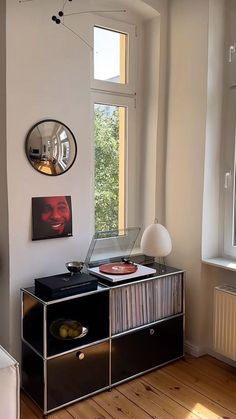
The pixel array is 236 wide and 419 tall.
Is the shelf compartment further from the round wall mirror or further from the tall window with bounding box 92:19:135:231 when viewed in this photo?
the round wall mirror

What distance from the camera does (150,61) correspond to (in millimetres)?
2973

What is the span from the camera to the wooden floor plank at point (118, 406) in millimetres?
2158

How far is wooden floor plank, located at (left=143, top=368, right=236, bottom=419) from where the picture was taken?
220cm

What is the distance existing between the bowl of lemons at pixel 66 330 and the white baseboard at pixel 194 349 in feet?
3.00

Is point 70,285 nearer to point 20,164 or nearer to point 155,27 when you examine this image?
point 20,164

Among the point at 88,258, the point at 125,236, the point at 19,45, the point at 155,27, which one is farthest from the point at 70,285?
the point at 155,27

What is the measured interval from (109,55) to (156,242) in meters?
1.41

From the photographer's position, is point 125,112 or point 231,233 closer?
point 231,233

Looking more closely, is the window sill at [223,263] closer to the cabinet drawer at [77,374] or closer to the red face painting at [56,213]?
the cabinet drawer at [77,374]

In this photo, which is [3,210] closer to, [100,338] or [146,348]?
[100,338]

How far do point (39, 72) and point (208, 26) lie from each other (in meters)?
1.17

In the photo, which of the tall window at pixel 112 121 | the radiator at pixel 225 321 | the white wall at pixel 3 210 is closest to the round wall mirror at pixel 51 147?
the white wall at pixel 3 210

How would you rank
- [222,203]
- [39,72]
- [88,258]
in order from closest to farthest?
1. [39,72]
2. [88,258]
3. [222,203]

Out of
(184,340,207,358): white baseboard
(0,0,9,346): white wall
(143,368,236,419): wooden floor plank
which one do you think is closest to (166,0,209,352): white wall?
(184,340,207,358): white baseboard
